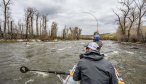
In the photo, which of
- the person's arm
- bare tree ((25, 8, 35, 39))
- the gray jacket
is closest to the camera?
the gray jacket

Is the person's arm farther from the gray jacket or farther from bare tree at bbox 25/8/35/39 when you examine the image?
bare tree at bbox 25/8/35/39

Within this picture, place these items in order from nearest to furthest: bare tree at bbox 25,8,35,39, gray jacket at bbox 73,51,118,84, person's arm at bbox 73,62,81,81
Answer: gray jacket at bbox 73,51,118,84
person's arm at bbox 73,62,81,81
bare tree at bbox 25,8,35,39

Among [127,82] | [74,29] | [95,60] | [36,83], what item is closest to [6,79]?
[36,83]

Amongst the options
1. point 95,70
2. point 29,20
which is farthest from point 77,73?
point 29,20

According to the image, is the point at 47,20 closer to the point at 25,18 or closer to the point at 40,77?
the point at 25,18

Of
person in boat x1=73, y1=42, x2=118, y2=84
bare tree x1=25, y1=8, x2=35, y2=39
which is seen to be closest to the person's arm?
person in boat x1=73, y1=42, x2=118, y2=84

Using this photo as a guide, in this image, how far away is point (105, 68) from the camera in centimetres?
360

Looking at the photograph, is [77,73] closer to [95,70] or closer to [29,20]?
[95,70]

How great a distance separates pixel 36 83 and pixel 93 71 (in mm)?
5667

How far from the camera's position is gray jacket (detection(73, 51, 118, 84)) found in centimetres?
353

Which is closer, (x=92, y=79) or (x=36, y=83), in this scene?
(x=92, y=79)

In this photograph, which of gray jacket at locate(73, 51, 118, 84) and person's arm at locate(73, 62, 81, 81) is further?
person's arm at locate(73, 62, 81, 81)

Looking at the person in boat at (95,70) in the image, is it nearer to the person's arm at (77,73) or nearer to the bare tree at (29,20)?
the person's arm at (77,73)

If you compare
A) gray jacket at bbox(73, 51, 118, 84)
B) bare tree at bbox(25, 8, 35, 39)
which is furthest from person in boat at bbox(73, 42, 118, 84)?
bare tree at bbox(25, 8, 35, 39)
